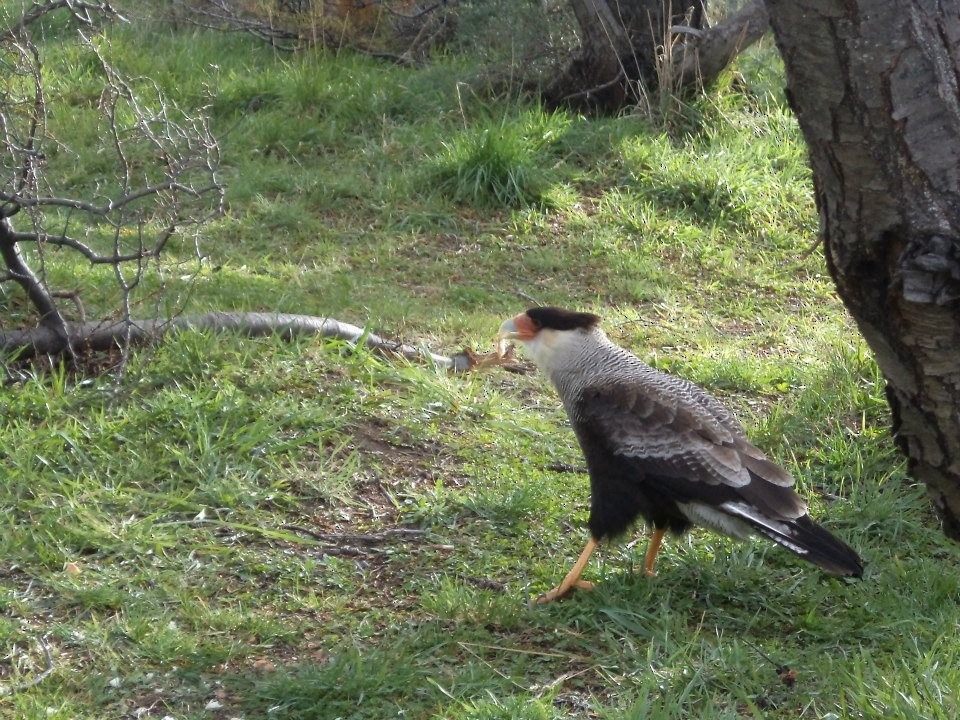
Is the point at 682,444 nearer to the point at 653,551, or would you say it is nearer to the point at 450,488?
the point at 653,551

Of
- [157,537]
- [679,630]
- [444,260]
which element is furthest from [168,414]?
[444,260]

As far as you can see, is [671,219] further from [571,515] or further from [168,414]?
[168,414]

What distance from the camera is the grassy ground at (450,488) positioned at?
328 cm

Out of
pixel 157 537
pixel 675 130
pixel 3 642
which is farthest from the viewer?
pixel 675 130

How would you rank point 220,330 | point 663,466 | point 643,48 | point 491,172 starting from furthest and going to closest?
point 643,48
point 491,172
point 220,330
point 663,466

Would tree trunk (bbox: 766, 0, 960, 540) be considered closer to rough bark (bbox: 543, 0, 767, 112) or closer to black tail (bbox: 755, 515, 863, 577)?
black tail (bbox: 755, 515, 863, 577)

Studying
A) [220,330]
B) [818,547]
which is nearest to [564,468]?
[818,547]

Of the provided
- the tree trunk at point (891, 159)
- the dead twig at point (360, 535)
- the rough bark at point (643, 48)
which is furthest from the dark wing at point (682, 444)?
the rough bark at point (643, 48)

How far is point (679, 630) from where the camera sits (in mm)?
3488

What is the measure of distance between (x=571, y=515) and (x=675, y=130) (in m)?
4.24

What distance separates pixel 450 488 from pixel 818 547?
57.9 inches

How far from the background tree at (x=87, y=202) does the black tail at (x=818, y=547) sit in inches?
105

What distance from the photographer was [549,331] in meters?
4.16

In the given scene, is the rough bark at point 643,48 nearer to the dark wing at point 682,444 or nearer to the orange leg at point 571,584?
the dark wing at point 682,444
